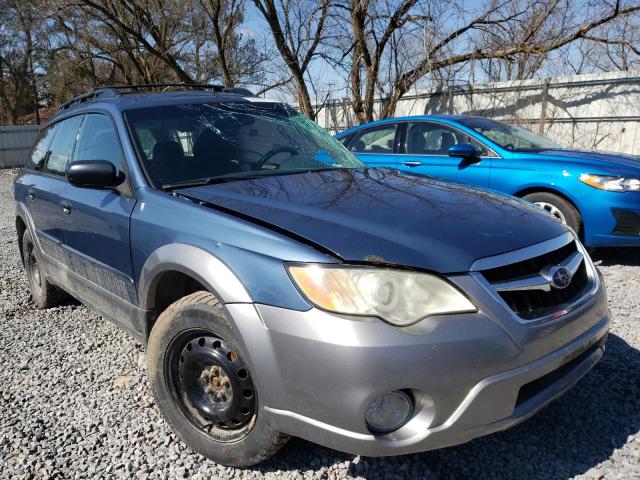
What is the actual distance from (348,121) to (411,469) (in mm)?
14814

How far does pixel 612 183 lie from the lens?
5000 millimetres

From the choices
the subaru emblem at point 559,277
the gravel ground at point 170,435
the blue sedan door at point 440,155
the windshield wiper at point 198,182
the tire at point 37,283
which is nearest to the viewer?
the subaru emblem at point 559,277

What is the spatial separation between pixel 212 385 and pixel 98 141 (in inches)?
70.2

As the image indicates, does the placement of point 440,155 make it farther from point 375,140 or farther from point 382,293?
point 382,293

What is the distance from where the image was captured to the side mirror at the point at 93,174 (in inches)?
106

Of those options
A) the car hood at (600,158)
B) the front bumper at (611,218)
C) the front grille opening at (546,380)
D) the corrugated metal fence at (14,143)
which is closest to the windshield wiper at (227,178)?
the front grille opening at (546,380)

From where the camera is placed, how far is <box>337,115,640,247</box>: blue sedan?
16.4 feet

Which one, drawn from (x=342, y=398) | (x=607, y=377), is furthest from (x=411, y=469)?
(x=607, y=377)

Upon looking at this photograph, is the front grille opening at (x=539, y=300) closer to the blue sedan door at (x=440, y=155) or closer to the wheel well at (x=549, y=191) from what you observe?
the wheel well at (x=549, y=191)

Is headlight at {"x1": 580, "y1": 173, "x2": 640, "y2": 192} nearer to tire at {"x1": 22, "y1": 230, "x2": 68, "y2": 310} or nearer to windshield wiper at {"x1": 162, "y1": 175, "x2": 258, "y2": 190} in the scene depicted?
windshield wiper at {"x1": 162, "y1": 175, "x2": 258, "y2": 190}

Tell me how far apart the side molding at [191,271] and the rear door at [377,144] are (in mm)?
4458

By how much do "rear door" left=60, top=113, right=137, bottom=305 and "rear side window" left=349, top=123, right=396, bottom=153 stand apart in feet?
13.4

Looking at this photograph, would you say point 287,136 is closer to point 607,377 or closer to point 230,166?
point 230,166

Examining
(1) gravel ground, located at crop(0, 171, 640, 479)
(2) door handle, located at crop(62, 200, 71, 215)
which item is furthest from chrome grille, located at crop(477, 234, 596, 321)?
(2) door handle, located at crop(62, 200, 71, 215)
